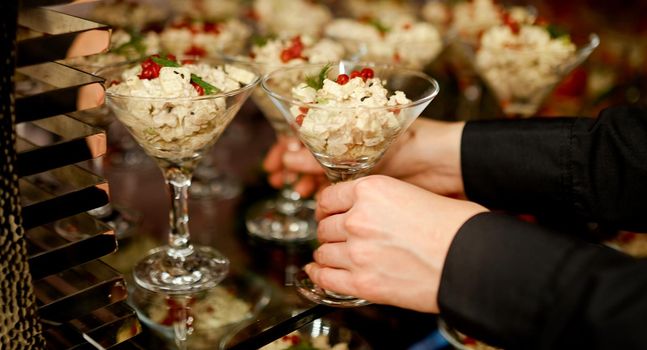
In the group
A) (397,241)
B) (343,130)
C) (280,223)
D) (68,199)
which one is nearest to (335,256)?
(397,241)

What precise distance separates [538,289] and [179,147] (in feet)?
2.62

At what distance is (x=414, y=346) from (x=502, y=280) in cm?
76

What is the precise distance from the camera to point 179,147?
1500 mm

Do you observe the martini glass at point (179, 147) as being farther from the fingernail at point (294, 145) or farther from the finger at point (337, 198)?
the fingernail at point (294, 145)

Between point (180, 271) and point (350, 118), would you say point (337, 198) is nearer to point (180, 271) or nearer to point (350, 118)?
point (350, 118)

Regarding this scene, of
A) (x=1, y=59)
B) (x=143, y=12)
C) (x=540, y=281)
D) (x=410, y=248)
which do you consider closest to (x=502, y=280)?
(x=540, y=281)

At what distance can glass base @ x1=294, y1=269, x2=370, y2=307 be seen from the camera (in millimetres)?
1518

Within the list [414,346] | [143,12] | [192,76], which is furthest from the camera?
[143,12]

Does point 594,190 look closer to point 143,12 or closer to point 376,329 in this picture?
point 376,329

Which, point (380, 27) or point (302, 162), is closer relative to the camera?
point (302, 162)

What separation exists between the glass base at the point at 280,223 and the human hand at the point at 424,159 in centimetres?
15

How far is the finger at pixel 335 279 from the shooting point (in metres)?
1.31

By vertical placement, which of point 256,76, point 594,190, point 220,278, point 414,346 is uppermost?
point 256,76

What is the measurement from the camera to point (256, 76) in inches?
63.8
